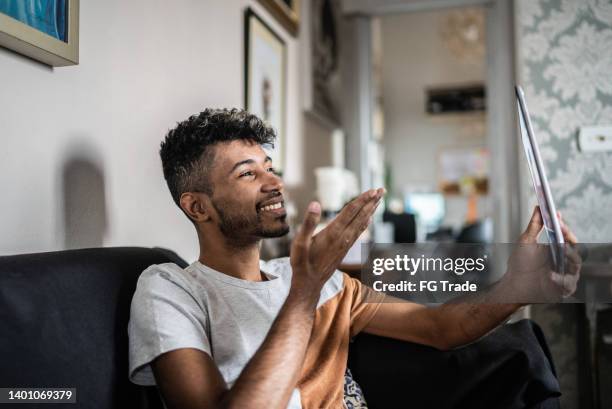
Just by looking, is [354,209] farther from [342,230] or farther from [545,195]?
[545,195]

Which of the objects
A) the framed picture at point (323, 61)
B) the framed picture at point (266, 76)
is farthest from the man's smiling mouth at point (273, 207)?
the framed picture at point (323, 61)

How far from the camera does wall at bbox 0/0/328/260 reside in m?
1.02

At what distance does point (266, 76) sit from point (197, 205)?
134cm

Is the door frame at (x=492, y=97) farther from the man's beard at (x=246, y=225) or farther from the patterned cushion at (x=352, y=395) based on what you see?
the man's beard at (x=246, y=225)

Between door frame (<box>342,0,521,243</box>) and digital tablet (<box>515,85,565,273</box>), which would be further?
door frame (<box>342,0,521,243</box>)

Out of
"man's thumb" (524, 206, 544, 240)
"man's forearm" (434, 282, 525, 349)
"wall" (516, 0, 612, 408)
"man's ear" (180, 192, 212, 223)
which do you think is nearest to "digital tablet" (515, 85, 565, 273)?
"man's thumb" (524, 206, 544, 240)

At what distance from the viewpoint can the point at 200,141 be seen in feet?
3.65

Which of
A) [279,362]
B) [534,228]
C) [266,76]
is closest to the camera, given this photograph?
[279,362]

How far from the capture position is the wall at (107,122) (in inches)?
40.3

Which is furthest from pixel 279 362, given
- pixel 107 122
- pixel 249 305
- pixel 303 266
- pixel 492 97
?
pixel 492 97

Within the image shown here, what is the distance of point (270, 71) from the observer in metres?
2.38

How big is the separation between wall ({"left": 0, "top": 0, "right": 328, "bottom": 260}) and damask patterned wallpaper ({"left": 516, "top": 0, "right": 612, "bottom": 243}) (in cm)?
145

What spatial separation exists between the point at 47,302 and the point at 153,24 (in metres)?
0.98

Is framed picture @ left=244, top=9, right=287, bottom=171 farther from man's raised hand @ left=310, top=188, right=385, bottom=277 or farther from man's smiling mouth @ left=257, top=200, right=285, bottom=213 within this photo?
man's raised hand @ left=310, top=188, right=385, bottom=277
